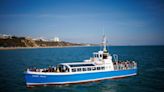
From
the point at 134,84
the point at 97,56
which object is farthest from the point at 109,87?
the point at 97,56

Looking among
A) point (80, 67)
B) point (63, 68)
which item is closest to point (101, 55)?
point (80, 67)

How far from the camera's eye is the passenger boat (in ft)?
135

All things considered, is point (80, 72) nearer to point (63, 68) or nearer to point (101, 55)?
point (63, 68)

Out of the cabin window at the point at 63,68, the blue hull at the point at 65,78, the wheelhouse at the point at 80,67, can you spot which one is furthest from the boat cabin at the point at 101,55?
the cabin window at the point at 63,68

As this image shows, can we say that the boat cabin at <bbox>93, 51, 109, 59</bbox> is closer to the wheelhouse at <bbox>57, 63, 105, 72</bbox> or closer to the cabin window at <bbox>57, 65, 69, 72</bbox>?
the wheelhouse at <bbox>57, 63, 105, 72</bbox>

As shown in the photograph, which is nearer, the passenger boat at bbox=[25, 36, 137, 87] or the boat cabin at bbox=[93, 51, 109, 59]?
the passenger boat at bbox=[25, 36, 137, 87]

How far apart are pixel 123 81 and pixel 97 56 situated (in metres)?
8.14

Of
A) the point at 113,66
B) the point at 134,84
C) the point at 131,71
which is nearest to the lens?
the point at 134,84

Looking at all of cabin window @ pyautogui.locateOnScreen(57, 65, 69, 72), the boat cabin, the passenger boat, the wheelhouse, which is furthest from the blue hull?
the boat cabin

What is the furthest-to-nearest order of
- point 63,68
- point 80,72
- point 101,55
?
point 101,55 → point 63,68 → point 80,72

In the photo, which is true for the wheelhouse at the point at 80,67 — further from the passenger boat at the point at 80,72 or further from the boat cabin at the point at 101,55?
the boat cabin at the point at 101,55

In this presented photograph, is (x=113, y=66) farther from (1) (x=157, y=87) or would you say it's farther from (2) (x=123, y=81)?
(1) (x=157, y=87)

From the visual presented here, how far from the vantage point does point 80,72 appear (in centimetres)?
4359

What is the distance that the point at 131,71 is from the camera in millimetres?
53844
